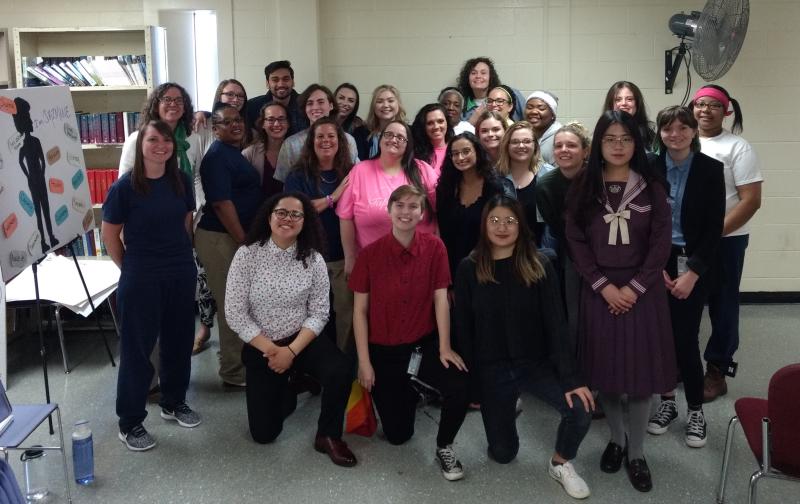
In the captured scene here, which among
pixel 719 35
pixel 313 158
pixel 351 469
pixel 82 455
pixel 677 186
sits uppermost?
pixel 719 35

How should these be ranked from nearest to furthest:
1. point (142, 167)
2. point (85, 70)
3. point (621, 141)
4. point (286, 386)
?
point (621, 141), point (142, 167), point (286, 386), point (85, 70)

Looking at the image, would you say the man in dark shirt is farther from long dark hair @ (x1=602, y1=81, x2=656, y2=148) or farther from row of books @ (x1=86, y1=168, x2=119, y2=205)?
long dark hair @ (x1=602, y1=81, x2=656, y2=148)

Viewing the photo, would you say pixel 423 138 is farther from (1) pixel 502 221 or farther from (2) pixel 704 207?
(2) pixel 704 207

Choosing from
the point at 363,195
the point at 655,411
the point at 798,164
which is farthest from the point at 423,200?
the point at 798,164

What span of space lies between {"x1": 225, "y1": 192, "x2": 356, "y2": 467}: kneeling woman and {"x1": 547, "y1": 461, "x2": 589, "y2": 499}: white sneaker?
779 mm

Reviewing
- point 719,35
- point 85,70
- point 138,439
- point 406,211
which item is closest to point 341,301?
point 406,211

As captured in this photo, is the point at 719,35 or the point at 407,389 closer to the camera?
the point at 407,389

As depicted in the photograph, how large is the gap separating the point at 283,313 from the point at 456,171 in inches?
37.4

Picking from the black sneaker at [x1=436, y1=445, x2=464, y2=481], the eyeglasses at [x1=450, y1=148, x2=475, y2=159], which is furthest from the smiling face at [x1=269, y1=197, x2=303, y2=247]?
the black sneaker at [x1=436, y1=445, x2=464, y2=481]

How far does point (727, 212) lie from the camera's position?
3275 millimetres

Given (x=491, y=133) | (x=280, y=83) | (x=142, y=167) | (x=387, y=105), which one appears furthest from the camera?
(x=280, y=83)

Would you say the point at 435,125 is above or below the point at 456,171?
above

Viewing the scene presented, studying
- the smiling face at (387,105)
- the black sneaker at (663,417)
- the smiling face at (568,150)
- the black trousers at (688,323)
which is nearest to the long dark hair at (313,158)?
the smiling face at (387,105)

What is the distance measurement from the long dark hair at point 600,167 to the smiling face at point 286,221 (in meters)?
1.08
